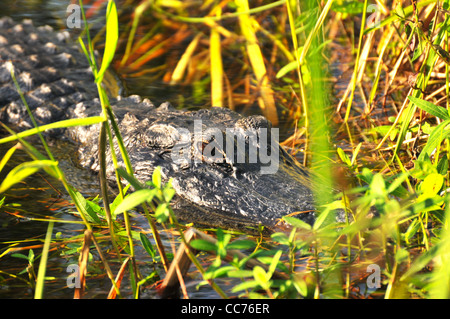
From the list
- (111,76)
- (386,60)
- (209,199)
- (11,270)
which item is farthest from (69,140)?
(386,60)

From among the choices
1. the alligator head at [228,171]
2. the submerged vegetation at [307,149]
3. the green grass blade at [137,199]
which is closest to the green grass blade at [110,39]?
the submerged vegetation at [307,149]

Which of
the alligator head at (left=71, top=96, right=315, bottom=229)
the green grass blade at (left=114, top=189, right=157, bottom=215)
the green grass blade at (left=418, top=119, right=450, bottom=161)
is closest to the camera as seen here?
the green grass blade at (left=114, top=189, right=157, bottom=215)

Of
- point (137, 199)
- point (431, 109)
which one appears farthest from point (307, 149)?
point (137, 199)

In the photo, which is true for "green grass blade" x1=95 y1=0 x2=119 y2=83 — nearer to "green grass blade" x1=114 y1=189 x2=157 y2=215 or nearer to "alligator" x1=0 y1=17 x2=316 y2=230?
"green grass blade" x1=114 y1=189 x2=157 y2=215

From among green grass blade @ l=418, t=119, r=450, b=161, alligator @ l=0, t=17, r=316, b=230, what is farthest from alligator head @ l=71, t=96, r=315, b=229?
green grass blade @ l=418, t=119, r=450, b=161

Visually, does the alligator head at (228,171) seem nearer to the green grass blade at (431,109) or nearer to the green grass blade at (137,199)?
the green grass blade at (431,109)

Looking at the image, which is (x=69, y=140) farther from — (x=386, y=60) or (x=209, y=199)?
(x=386, y=60)

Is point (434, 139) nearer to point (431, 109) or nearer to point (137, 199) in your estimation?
point (431, 109)
